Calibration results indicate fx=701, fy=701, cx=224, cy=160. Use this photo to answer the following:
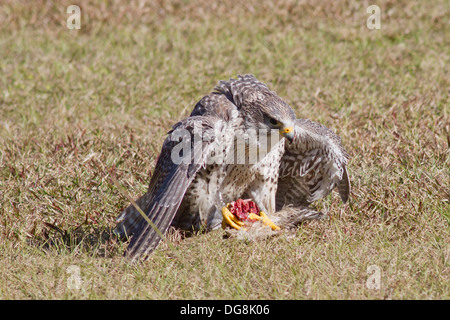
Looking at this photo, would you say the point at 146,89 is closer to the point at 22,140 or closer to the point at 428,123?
the point at 22,140

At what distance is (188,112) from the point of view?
20.5 ft

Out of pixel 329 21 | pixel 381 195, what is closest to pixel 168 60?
pixel 329 21

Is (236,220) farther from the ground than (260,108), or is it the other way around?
(260,108)

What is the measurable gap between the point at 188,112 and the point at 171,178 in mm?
2391

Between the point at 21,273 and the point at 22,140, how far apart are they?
206cm

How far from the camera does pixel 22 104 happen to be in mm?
6574

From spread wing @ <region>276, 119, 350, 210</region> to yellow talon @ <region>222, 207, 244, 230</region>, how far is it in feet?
1.84

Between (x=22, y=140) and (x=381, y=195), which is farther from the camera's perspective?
(x=22, y=140)

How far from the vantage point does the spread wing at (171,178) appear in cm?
377
